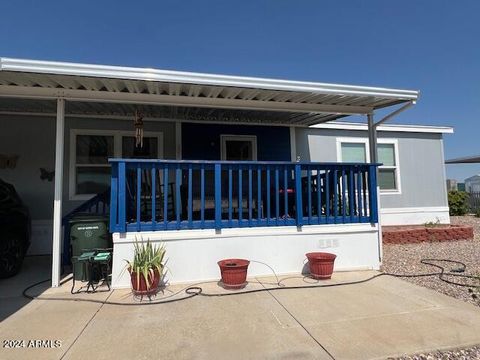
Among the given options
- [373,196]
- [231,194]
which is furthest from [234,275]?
[373,196]

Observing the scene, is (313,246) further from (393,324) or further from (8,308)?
(8,308)

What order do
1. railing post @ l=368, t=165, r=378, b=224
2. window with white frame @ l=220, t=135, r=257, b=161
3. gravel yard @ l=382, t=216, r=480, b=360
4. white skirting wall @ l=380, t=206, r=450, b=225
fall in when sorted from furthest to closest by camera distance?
white skirting wall @ l=380, t=206, r=450, b=225 → window with white frame @ l=220, t=135, r=257, b=161 → railing post @ l=368, t=165, r=378, b=224 → gravel yard @ l=382, t=216, r=480, b=360

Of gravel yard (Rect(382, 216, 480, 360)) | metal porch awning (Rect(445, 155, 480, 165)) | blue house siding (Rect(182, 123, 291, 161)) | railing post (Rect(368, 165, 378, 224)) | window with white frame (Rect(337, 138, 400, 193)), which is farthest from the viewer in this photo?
metal porch awning (Rect(445, 155, 480, 165))

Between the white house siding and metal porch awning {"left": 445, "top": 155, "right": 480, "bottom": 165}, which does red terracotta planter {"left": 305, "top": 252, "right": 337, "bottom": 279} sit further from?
metal porch awning {"left": 445, "top": 155, "right": 480, "bottom": 165}

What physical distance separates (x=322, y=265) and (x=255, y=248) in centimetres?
95

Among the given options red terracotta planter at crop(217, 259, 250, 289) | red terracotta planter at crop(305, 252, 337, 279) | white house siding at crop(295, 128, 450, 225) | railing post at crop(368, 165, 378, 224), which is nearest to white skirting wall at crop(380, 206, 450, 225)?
white house siding at crop(295, 128, 450, 225)

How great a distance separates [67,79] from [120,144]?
258cm

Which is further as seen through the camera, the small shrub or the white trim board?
the small shrub

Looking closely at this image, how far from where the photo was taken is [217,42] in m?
8.65

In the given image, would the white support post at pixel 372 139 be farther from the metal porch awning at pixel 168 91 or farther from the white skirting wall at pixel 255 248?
the white skirting wall at pixel 255 248

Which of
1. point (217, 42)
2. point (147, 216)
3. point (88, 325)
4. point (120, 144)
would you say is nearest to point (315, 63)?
point (217, 42)

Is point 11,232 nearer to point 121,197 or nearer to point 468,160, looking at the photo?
point 121,197

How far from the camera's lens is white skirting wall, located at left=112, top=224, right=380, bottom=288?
Result: 4410 millimetres

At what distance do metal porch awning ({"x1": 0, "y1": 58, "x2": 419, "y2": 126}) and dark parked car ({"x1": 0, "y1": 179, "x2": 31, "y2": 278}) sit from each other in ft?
5.10
